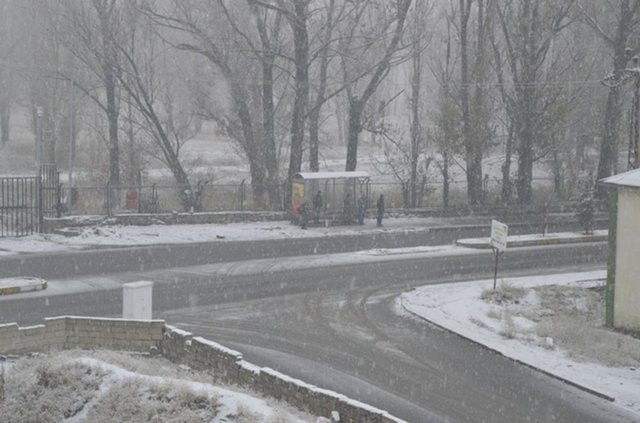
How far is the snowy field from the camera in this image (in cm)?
1218

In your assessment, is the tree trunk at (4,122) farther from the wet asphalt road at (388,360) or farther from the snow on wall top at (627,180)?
the snow on wall top at (627,180)

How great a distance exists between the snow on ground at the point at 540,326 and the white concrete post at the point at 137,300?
6734 mm

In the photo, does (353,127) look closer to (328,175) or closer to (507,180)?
(328,175)

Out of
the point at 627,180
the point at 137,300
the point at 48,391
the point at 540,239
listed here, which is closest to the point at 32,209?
the point at 137,300

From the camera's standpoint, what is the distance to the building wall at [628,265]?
20906 millimetres

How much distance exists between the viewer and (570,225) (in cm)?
3897

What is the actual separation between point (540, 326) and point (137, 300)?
9019 millimetres

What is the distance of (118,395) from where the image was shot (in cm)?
1308

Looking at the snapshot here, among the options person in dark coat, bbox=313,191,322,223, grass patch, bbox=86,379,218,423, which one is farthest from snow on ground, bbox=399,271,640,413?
person in dark coat, bbox=313,191,322,223

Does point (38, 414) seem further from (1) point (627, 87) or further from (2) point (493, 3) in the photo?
(1) point (627, 87)

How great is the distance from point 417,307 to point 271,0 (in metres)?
23.2

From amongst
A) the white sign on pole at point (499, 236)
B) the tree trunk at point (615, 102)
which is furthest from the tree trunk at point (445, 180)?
the white sign on pole at point (499, 236)

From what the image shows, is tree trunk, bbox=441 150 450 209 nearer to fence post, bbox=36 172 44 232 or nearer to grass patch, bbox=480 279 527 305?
grass patch, bbox=480 279 527 305

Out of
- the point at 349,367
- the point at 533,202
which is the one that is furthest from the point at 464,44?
the point at 349,367
